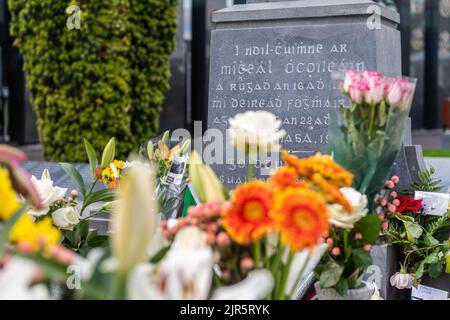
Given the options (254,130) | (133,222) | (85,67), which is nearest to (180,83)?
(85,67)

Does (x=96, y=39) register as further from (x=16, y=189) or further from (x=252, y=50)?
(x=16, y=189)

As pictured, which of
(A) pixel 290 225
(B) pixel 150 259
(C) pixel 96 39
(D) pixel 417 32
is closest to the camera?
(A) pixel 290 225

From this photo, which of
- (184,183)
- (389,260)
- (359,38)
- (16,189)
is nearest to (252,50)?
(359,38)

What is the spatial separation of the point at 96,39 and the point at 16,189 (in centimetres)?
616

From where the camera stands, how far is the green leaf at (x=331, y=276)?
1.97 m

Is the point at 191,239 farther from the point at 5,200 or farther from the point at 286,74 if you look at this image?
the point at 286,74

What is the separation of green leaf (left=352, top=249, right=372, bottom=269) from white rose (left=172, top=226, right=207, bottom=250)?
2.27ft

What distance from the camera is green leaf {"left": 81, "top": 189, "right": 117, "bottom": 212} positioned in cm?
264

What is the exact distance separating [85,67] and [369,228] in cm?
599

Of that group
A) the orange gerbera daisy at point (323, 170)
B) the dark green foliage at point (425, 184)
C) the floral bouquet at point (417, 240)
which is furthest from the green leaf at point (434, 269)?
the orange gerbera daisy at point (323, 170)

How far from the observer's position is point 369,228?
1943mm

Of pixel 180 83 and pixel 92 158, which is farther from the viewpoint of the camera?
pixel 180 83

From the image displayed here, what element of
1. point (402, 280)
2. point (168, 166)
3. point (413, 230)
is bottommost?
point (402, 280)
